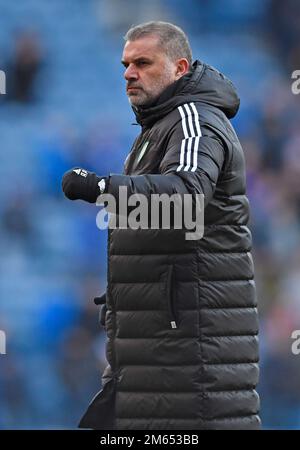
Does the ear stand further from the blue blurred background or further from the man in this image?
the blue blurred background

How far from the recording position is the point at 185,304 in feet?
8.14

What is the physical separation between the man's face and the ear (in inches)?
0.5

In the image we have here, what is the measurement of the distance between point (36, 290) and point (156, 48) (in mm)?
2362

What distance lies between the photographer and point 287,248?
506cm

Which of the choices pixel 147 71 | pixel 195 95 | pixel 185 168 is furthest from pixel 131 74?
pixel 185 168

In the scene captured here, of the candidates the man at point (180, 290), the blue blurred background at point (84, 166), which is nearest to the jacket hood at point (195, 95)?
the man at point (180, 290)

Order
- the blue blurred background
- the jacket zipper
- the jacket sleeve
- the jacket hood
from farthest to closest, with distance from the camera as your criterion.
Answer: the blue blurred background, the jacket hood, the jacket zipper, the jacket sleeve

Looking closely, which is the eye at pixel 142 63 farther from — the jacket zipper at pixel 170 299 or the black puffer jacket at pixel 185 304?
the jacket zipper at pixel 170 299

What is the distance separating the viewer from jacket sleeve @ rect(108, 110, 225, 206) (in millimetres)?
2305

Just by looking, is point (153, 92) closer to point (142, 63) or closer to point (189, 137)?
point (142, 63)

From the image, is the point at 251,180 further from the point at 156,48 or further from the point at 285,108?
the point at 156,48

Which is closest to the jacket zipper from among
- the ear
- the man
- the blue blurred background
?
the man
